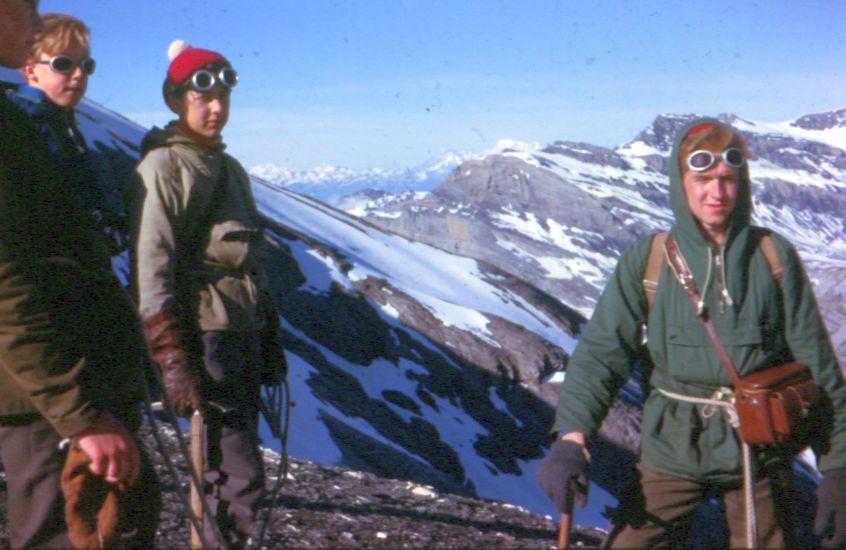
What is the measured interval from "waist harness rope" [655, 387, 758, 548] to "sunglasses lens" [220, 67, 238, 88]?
3.04 m

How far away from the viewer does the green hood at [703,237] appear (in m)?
A: 3.83

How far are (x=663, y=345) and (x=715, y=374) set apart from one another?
26 centimetres

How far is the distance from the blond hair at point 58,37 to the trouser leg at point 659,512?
12.2ft

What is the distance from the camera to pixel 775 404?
3607 millimetres

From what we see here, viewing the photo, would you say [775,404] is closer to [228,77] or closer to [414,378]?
[228,77]

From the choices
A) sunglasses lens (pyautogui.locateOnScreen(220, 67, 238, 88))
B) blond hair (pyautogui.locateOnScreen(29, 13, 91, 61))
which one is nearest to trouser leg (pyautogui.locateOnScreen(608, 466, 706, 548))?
sunglasses lens (pyautogui.locateOnScreen(220, 67, 238, 88))

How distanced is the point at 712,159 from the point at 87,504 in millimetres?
2945

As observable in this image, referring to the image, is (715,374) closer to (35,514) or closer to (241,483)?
(241,483)

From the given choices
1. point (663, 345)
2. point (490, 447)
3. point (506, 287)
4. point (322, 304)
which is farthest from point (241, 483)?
point (506, 287)

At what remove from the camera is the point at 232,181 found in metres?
4.84

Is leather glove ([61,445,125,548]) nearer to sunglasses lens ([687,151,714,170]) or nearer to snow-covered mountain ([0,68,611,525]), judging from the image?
sunglasses lens ([687,151,714,170])

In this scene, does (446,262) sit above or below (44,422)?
below

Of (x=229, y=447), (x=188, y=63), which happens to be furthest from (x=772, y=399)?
(x=188, y=63)

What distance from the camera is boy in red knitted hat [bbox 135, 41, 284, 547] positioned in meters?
4.36
